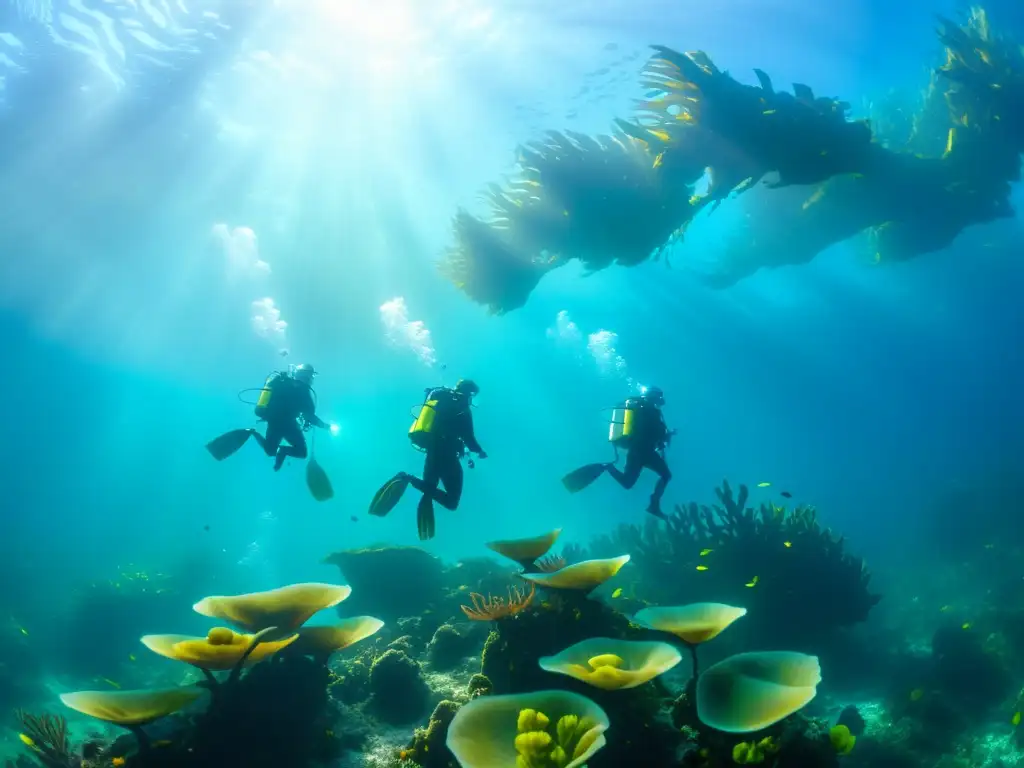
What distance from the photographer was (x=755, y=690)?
2830mm

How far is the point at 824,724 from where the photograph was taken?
345 cm

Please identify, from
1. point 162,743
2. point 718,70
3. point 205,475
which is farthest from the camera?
point 205,475

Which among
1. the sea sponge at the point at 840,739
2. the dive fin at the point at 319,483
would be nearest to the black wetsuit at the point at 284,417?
→ the dive fin at the point at 319,483

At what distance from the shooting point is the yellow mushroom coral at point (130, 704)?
9.95 ft

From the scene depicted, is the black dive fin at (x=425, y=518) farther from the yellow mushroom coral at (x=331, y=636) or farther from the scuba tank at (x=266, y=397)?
the scuba tank at (x=266, y=397)

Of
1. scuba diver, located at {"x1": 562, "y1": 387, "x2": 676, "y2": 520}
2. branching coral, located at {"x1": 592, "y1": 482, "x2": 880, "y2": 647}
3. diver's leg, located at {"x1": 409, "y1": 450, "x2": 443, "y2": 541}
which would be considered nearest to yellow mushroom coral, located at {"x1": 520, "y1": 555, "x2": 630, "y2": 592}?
diver's leg, located at {"x1": 409, "y1": 450, "x2": 443, "y2": 541}

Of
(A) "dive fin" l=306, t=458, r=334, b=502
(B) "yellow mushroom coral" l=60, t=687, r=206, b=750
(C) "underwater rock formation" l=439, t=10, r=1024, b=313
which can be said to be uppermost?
(C) "underwater rock formation" l=439, t=10, r=1024, b=313

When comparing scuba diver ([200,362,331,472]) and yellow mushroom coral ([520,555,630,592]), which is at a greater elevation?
scuba diver ([200,362,331,472])

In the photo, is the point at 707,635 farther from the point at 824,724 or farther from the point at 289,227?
the point at 289,227

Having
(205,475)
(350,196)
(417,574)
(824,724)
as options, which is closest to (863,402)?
(350,196)

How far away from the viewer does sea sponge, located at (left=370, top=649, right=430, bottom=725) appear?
5477 millimetres

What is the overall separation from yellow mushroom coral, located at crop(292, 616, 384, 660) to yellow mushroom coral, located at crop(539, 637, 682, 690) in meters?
1.79

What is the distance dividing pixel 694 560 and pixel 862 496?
40083 mm

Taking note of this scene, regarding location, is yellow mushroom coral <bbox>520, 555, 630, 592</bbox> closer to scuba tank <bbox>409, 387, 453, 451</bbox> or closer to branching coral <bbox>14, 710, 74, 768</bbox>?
scuba tank <bbox>409, 387, 453, 451</bbox>
